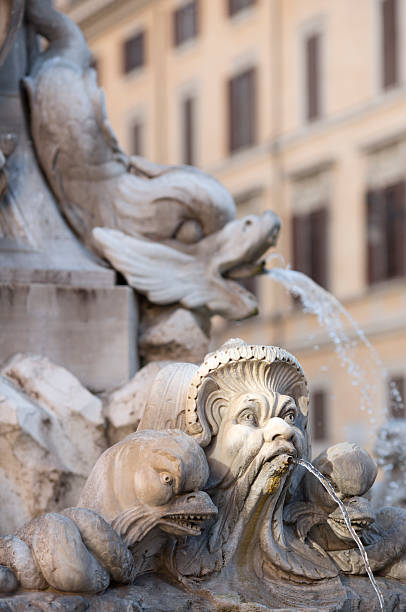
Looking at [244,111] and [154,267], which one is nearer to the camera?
[154,267]

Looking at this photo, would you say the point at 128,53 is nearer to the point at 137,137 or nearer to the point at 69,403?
the point at 137,137

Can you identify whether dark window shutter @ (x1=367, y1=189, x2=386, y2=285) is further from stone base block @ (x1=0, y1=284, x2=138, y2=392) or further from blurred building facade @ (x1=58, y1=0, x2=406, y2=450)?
stone base block @ (x1=0, y1=284, x2=138, y2=392)

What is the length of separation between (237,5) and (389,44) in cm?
528

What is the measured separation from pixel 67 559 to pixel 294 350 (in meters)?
26.6

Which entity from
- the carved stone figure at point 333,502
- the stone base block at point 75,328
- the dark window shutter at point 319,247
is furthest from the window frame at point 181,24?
the carved stone figure at point 333,502

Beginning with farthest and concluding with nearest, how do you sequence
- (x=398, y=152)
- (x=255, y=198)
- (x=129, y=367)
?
1. (x=255, y=198)
2. (x=398, y=152)
3. (x=129, y=367)

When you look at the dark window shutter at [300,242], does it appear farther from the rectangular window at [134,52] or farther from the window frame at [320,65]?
the rectangular window at [134,52]

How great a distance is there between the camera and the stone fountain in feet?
17.7

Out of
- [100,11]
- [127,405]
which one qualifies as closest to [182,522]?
[127,405]

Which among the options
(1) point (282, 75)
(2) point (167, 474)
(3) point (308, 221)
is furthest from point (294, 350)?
(2) point (167, 474)

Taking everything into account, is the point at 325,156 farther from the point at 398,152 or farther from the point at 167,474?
the point at 167,474

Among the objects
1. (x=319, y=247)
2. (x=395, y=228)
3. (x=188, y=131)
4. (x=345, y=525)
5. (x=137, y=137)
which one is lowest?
(x=345, y=525)

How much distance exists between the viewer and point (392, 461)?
8.80 m

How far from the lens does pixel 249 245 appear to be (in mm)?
7305
